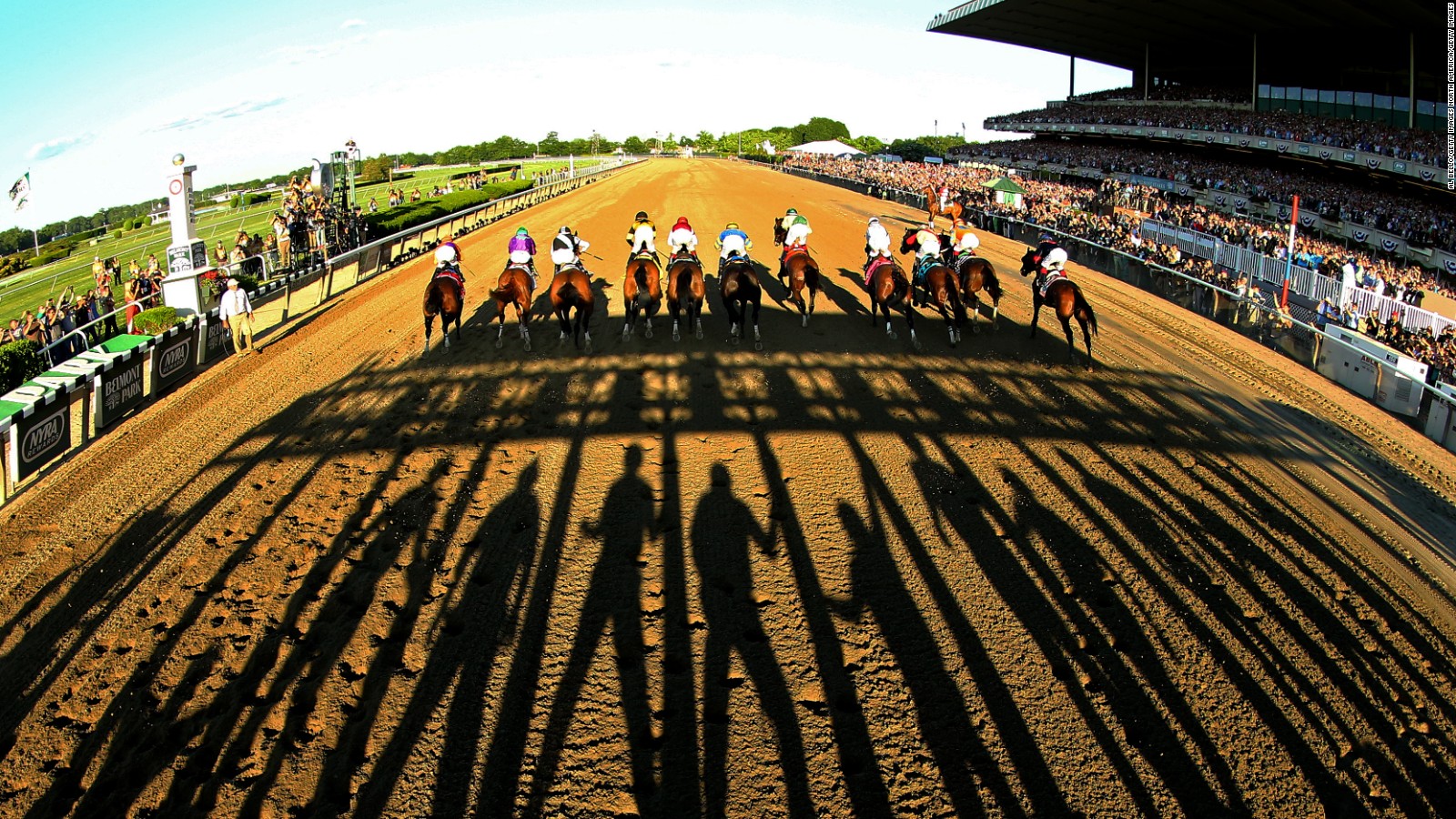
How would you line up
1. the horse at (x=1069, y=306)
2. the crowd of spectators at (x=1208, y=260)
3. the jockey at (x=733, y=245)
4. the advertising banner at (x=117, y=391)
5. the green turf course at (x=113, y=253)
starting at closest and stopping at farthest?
the advertising banner at (x=117, y=391)
the horse at (x=1069, y=306)
the jockey at (x=733, y=245)
the crowd of spectators at (x=1208, y=260)
the green turf course at (x=113, y=253)

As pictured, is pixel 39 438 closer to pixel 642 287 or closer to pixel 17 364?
pixel 17 364

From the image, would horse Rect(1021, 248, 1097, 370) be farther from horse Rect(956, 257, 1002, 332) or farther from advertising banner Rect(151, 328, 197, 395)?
advertising banner Rect(151, 328, 197, 395)

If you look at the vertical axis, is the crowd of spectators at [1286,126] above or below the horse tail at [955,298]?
above

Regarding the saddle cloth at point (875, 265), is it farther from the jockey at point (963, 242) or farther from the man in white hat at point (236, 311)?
the man in white hat at point (236, 311)

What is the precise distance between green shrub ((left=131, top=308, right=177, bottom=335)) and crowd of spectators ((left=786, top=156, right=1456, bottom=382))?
18185 mm

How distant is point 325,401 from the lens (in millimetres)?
10023

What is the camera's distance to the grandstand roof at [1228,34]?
33.0 meters

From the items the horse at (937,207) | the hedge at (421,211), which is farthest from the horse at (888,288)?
the hedge at (421,211)

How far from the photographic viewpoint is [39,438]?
844cm

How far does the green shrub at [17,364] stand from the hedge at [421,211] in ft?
44.1

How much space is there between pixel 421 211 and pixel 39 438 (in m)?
20.2

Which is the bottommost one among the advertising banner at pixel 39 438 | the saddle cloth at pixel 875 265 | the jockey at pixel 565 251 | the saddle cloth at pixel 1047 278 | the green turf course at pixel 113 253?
the advertising banner at pixel 39 438

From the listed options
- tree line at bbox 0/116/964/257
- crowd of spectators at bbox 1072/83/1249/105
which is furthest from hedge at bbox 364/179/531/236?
crowd of spectators at bbox 1072/83/1249/105

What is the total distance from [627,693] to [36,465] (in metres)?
7.53
